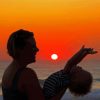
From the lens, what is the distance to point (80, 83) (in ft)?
8.70

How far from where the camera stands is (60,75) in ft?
8.84

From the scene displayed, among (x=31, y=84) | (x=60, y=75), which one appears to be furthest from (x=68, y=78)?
(x=31, y=84)

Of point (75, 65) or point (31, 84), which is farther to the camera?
point (75, 65)

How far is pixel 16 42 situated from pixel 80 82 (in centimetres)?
44

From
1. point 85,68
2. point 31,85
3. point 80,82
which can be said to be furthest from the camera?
point 85,68

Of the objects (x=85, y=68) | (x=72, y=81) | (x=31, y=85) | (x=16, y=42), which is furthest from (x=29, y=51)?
(x=85, y=68)

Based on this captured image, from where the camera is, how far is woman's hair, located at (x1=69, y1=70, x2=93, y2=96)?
265 cm

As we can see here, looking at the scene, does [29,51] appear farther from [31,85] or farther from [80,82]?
[80,82]

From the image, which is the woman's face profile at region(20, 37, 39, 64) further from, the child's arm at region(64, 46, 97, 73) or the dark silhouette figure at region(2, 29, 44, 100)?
the child's arm at region(64, 46, 97, 73)

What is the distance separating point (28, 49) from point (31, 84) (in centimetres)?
22

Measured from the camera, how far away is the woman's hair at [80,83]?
265cm

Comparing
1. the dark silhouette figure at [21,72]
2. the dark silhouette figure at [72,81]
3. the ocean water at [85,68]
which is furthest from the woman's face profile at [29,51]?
the ocean water at [85,68]

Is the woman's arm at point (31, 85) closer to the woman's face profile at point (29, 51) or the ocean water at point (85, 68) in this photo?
the woman's face profile at point (29, 51)

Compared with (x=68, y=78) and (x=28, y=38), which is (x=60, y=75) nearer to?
(x=68, y=78)
